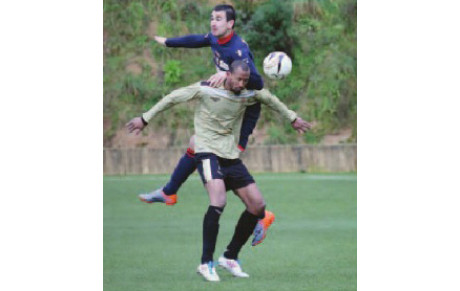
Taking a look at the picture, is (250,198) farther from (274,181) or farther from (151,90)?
(151,90)

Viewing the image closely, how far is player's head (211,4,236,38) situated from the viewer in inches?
235

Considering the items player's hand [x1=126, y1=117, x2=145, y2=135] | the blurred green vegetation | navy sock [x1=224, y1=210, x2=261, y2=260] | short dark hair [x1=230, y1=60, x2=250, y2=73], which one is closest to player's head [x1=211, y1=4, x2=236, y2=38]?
short dark hair [x1=230, y1=60, x2=250, y2=73]

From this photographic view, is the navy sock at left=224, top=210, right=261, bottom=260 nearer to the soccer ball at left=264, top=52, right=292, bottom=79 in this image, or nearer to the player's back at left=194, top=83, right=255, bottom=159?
the player's back at left=194, top=83, right=255, bottom=159

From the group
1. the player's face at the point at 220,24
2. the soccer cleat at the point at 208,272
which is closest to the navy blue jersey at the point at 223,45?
the player's face at the point at 220,24

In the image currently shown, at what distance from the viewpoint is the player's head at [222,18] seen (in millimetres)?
5969

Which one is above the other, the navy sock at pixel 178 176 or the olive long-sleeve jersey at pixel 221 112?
the olive long-sleeve jersey at pixel 221 112

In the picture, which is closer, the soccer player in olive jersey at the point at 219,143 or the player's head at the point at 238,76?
the player's head at the point at 238,76

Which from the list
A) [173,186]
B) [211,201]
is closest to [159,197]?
[173,186]

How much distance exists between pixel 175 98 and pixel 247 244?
3378 mm

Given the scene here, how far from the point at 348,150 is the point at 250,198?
317 inches

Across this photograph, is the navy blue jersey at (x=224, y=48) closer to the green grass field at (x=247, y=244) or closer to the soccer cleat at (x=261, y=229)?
the soccer cleat at (x=261, y=229)

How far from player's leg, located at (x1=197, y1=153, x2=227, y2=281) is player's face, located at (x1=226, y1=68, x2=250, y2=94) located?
0.57 meters

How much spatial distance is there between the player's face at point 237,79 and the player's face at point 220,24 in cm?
27
